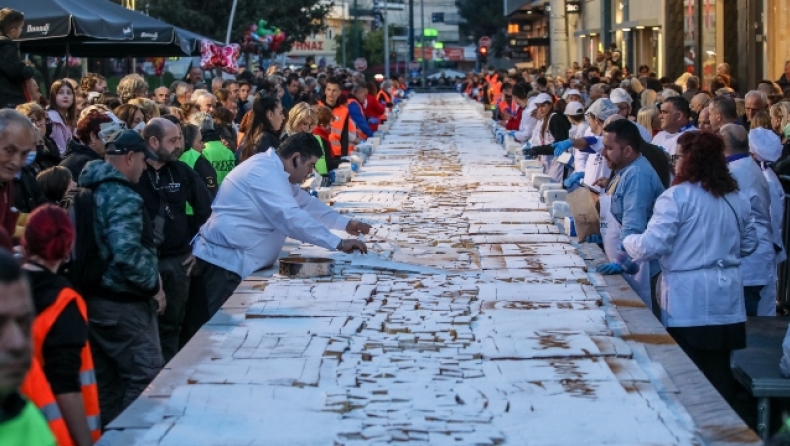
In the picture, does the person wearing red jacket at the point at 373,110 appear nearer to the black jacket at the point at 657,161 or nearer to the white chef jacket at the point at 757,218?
the black jacket at the point at 657,161

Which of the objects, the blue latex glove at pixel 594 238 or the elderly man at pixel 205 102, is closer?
the blue latex glove at pixel 594 238

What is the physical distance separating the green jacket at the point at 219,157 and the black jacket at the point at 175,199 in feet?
7.78

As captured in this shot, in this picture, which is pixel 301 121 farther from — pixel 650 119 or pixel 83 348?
pixel 83 348

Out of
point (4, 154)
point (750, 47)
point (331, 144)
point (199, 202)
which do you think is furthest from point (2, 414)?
point (750, 47)

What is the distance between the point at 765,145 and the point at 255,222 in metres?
4.52

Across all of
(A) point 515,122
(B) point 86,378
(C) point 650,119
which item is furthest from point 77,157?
(A) point 515,122

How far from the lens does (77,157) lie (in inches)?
322

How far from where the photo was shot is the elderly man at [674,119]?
1112 centimetres

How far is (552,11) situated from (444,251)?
168ft

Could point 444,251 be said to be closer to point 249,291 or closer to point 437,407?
point 249,291

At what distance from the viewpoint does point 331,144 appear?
17.2 metres

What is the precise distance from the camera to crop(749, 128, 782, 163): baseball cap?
10.4 m

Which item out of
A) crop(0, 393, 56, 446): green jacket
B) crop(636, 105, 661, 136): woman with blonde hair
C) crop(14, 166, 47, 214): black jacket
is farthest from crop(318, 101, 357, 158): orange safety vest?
crop(0, 393, 56, 446): green jacket

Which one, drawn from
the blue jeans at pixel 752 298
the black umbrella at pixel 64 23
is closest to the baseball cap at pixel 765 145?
the blue jeans at pixel 752 298
